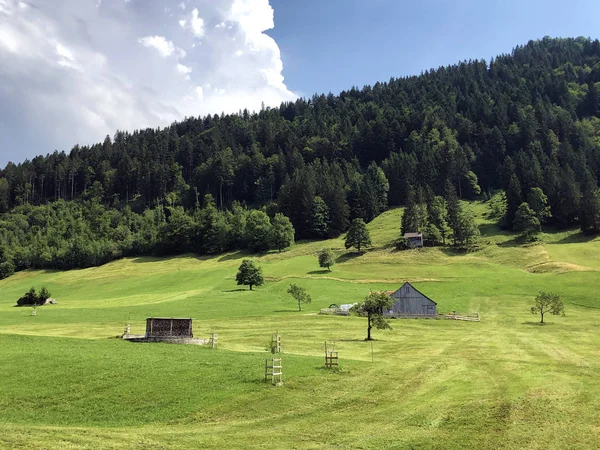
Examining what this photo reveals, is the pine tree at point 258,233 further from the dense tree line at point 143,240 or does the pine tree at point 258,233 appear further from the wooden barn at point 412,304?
the wooden barn at point 412,304

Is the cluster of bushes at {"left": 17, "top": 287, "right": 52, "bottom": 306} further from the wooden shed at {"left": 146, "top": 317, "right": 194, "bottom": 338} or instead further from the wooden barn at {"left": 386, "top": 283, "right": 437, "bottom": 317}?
the wooden barn at {"left": 386, "top": 283, "right": 437, "bottom": 317}

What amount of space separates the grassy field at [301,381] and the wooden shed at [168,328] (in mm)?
3974

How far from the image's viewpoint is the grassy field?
20.6 meters

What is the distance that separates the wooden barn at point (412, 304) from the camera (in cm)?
7406

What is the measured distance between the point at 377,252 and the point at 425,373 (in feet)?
317

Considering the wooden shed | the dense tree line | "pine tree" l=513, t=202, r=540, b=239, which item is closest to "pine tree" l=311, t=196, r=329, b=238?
the dense tree line

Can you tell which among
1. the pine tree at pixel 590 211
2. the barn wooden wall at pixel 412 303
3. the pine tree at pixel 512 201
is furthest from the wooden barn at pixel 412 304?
the pine tree at pixel 590 211

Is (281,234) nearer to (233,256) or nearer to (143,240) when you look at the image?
(233,256)

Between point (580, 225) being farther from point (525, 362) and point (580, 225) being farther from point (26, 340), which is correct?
point (26, 340)

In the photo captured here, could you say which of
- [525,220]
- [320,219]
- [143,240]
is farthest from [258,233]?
[525,220]

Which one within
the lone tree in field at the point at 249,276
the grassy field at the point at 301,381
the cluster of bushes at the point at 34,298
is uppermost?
the lone tree in field at the point at 249,276

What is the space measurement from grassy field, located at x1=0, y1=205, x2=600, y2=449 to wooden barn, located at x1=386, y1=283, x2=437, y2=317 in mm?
5375

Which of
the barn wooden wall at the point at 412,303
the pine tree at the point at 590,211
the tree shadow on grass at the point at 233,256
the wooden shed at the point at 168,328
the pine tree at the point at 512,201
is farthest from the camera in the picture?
the tree shadow on grass at the point at 233,256

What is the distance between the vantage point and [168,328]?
47.4 m
